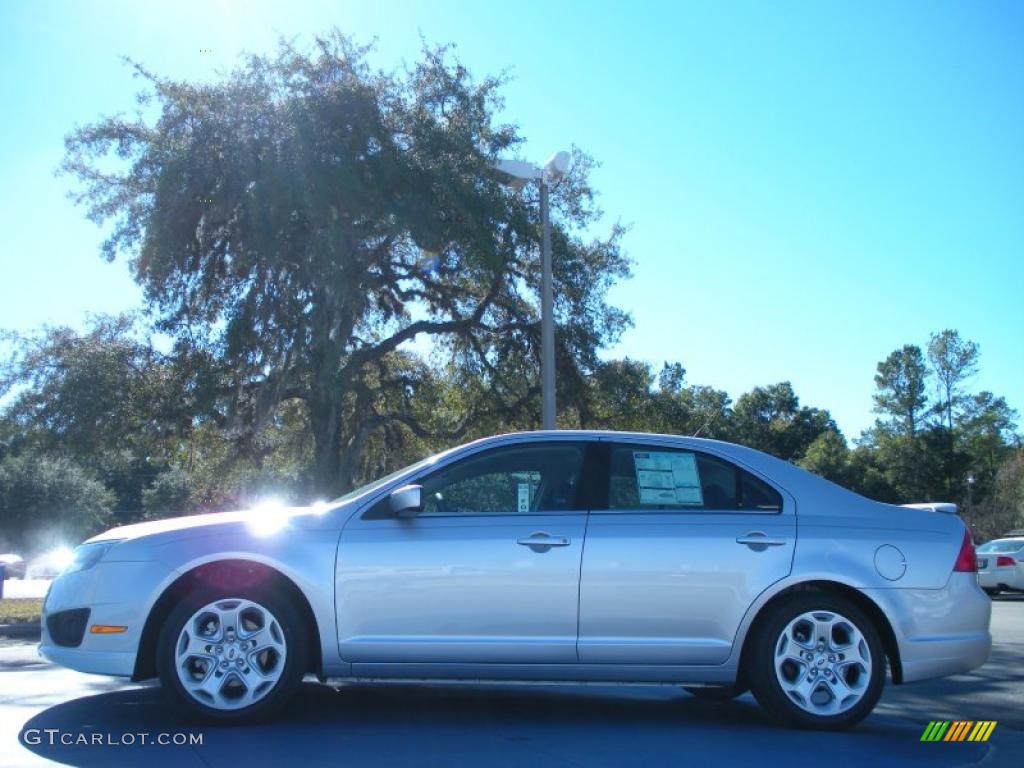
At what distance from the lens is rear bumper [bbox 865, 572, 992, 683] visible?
5621mm

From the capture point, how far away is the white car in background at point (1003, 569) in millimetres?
20375

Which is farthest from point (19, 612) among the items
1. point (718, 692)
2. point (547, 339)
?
point (718, 692)

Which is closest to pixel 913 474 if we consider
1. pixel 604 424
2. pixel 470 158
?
pixel 604 424

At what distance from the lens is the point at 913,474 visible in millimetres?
49094

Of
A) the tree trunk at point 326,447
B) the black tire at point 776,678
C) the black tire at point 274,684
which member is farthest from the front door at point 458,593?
the tree trunk at point 326,447

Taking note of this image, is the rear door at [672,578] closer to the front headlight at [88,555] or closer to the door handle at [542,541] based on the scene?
the door handle at [542,541]

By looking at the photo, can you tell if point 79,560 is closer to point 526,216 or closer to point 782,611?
point 782,611

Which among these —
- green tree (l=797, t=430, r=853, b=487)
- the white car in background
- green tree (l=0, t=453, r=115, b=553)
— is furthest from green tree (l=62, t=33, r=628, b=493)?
green tree (l=797, t=430, r=853, b=487)

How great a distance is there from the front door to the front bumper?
100 centimetres

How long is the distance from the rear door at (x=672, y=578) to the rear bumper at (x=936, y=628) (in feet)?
2.26

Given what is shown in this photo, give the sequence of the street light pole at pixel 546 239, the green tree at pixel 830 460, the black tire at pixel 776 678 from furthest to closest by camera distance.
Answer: the green tree at pixel 830 460 → the street light pole at pixel 546 239 → the black tire at pixel 776 678

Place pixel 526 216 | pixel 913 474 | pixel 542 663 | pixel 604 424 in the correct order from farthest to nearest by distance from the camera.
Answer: pixel 913 474 < pixel 604 424 < pixel 526 216 < pixel 542 663

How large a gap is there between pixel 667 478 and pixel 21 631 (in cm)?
1071

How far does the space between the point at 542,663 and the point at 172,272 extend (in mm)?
12843
